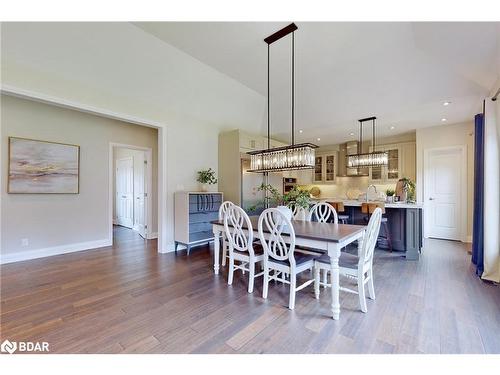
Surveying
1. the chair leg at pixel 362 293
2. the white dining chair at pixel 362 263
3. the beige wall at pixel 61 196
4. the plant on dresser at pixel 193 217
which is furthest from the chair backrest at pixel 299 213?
the beige wall at pixel 61 196

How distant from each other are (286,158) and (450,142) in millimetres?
4528

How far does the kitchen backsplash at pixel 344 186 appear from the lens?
6.58 meters

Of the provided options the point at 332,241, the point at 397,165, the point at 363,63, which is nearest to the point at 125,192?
the point at 332,241

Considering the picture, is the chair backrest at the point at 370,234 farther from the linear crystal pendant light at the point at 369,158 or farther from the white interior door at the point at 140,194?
the white interior door at the point at 140,194

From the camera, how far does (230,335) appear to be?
182 cm

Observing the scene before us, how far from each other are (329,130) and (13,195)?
6.13m

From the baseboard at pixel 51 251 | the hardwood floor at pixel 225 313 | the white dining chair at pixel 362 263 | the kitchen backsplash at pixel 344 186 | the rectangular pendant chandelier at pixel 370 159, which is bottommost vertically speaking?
the hardwood floor at pixel 225 313

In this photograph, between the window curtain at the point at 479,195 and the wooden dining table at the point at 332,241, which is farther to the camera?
the window curtain at the point at 479,195

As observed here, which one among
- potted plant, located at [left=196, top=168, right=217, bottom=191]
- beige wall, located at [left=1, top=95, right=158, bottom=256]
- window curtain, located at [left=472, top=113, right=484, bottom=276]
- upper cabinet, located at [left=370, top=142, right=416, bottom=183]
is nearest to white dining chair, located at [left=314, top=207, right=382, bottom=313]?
window curtain, located at [left=472, top=113, right=484, bottom=276]

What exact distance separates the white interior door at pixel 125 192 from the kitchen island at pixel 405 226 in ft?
17.7

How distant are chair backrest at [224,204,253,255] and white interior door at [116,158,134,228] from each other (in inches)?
181

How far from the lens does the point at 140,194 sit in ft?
19.7

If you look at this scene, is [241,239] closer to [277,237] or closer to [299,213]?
[277,237]
